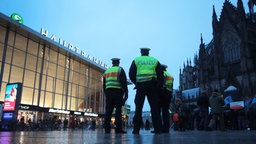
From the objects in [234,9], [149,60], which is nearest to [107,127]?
[149,60]

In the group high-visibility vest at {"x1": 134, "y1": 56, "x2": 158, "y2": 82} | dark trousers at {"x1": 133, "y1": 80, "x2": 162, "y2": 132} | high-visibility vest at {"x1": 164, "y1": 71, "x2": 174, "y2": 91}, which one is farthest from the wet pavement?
high-visibility vest at {"x1": 164, "y1": 71, "x2": 174, "y2": 91}

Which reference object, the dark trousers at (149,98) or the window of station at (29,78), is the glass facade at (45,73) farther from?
the dark trousers at (149,98)

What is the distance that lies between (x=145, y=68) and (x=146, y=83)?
0.44m

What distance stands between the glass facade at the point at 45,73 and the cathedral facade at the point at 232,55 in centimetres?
2818

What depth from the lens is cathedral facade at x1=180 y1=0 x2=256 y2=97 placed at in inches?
1907

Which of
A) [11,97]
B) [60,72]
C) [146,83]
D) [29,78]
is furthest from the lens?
[60,72]

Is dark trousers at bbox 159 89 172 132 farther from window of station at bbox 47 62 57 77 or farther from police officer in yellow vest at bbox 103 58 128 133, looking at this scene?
window of station at bbox 47 62 57 77

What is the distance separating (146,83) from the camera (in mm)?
6816

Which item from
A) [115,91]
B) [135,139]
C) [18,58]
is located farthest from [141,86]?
[18,58]

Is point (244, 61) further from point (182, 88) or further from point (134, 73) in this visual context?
point (134, 73)

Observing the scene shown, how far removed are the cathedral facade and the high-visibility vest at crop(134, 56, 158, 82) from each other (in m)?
43.9

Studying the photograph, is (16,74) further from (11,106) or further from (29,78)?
(11,106)

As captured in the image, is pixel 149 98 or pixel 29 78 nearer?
pixel 149 98

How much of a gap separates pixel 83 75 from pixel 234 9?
3904cm
